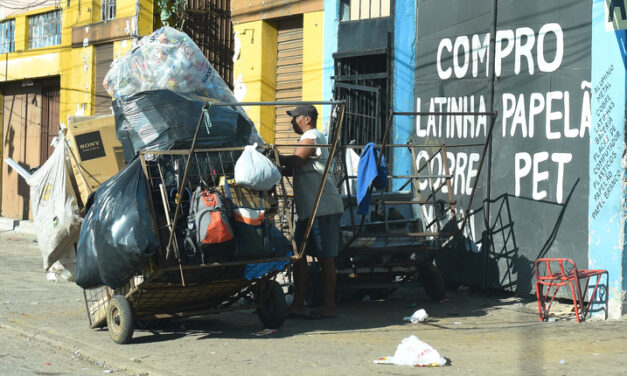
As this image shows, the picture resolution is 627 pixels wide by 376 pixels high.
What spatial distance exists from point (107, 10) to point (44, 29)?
2.82m

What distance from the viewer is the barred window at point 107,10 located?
18.3 m

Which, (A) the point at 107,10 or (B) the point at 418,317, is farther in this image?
(A) the point at 107,10

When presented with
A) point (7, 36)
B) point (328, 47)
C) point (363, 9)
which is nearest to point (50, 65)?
point (7, 36)

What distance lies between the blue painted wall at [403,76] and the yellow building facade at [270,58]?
2.36 metres

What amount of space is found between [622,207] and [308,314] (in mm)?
3064

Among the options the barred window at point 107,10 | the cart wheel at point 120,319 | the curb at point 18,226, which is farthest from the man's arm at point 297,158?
the curb at point 18,226

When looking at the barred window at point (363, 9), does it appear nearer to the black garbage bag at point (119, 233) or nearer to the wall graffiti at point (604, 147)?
the wall graffiti at point (604, 147)

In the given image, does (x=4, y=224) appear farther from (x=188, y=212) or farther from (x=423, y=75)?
(x=188, y=212)

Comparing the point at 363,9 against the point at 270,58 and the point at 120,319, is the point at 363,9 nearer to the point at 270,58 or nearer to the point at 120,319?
the point at 270,58

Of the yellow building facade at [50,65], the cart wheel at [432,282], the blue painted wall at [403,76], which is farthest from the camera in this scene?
the yellow building facade at [50,65]

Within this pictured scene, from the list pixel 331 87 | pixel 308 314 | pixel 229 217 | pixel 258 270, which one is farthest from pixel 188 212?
pixel 331 87

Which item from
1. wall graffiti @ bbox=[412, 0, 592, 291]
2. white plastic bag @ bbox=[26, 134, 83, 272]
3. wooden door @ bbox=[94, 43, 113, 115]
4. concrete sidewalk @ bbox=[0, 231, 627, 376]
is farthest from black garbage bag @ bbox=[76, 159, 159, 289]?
wooden door @ bbox=[94, 43, 113, 115]

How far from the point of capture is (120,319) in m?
6.82

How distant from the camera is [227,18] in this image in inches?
679
